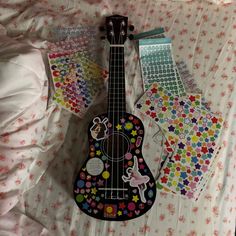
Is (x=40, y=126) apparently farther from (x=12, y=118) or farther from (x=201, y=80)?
(x=201, y=80)

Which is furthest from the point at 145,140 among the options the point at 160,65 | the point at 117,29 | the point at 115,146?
the point at 117,29

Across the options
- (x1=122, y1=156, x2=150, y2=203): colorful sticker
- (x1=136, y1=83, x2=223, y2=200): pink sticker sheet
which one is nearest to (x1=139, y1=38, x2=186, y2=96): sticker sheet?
(x1=136, y1=83, x2=223, y2=200): pink sticker sheet

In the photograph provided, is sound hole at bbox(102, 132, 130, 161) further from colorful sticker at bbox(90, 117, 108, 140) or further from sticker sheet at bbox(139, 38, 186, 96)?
sticker sheet at bbox(139, 38, 186, 96)

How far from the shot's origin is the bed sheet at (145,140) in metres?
1.04

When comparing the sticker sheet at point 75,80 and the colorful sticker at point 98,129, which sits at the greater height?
the sticker sheet at point 75,80

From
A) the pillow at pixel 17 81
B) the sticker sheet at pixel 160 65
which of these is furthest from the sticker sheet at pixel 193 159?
the pillow at pixel 17 81

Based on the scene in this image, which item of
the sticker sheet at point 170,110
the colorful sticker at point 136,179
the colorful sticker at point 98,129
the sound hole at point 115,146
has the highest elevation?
the sticker sheet at point 170,110

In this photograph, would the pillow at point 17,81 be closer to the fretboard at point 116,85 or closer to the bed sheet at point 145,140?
the bed sheet at point 145,140

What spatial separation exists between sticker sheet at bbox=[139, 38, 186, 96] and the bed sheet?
30mm

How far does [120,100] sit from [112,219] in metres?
0.40

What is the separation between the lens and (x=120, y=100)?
112 centimetres

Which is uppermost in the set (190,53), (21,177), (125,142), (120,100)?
(190,53)

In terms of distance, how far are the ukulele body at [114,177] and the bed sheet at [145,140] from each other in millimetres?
47

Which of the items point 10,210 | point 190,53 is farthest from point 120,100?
point 10,210
